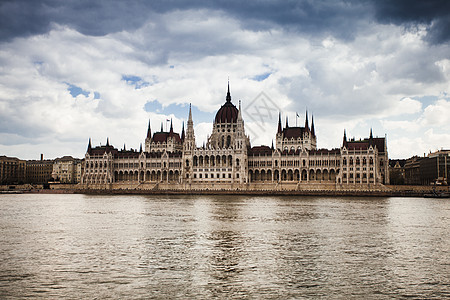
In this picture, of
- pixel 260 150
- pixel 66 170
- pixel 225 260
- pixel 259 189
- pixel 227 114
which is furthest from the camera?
pixel 66 170

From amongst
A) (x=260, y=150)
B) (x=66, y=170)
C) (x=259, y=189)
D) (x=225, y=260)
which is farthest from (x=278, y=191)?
(x=66, y=170)

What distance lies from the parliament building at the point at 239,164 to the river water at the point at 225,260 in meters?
72.2

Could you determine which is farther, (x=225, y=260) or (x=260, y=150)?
(x=260, y=150)

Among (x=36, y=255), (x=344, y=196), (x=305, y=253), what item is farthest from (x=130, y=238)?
(x=344, y=196)

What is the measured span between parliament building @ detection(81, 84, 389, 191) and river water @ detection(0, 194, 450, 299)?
2842 inches

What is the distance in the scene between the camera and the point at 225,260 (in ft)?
86.6

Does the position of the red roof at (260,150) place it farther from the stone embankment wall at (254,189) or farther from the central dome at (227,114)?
the stone embankment wall at (254,189)

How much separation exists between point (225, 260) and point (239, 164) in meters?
99.6

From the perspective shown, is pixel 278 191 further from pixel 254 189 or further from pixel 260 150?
pixel 260 150

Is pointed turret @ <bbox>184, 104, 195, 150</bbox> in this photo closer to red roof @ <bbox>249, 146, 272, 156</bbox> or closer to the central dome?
the central dome

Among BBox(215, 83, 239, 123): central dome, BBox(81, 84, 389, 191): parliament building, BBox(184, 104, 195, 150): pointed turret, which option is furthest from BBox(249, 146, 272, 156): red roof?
BBox(184, 104, 195, 150): pointed turret

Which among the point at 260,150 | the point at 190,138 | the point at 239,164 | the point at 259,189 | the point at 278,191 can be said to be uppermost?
the point at 190,138

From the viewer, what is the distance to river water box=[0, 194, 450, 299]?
802 inches

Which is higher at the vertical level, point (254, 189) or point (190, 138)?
point (190, 138)
